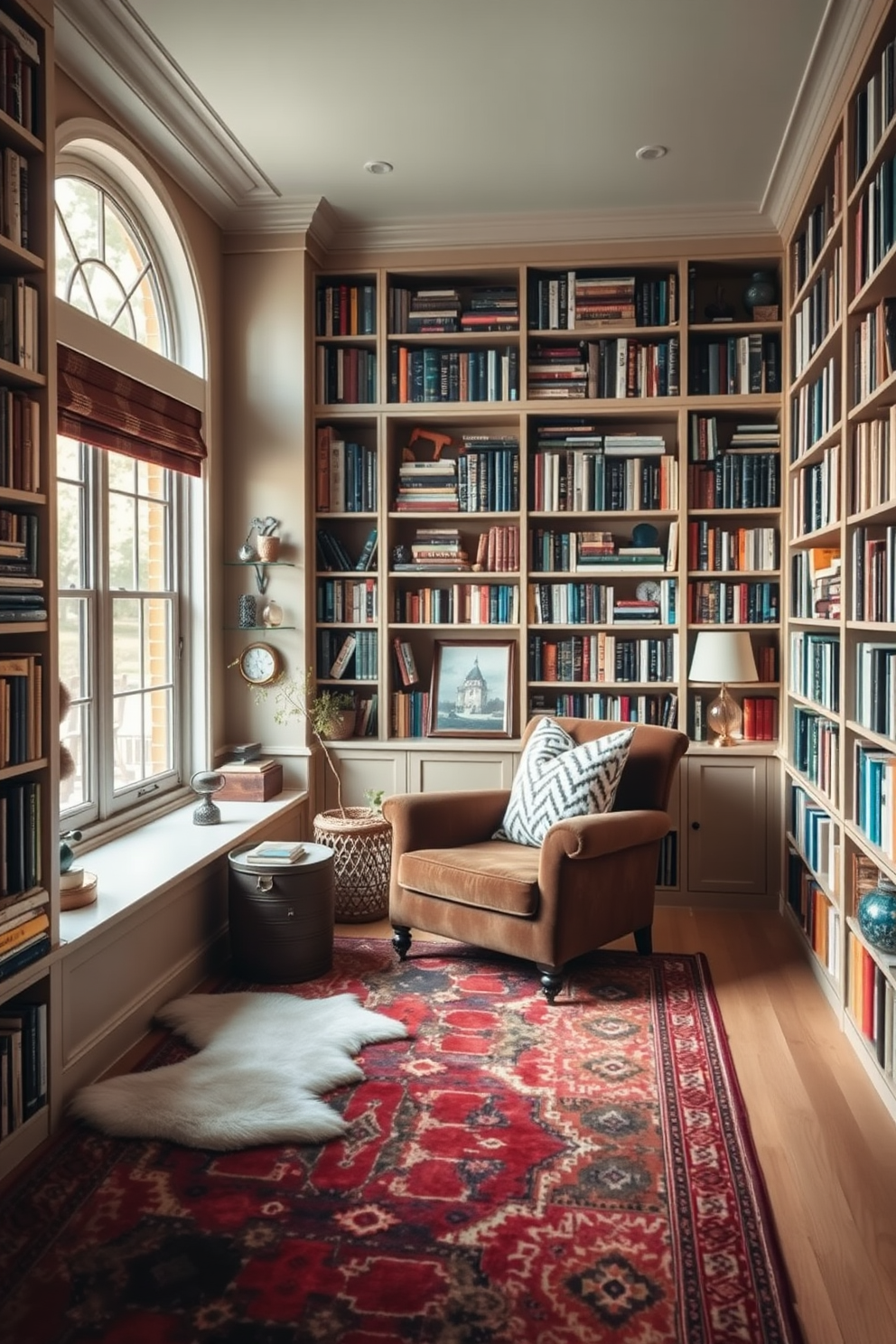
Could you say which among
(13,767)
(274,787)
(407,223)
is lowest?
(274,787)

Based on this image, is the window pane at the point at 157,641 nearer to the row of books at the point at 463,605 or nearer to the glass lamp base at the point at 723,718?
the row of books at the point at 463,605

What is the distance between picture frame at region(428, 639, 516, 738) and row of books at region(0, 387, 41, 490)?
263 cm

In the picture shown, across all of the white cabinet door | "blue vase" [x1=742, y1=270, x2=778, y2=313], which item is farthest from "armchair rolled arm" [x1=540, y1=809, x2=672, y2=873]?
"blue vase" [x1=742, y1=270, x2=778, y2=313]

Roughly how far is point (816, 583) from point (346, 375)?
2.35 metres

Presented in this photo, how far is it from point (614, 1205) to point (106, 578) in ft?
8.75

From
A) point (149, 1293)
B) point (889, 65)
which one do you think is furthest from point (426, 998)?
point (889, 65)

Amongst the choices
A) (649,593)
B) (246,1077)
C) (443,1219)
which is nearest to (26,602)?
(246,1077)

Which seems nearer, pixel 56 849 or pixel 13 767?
pixel 13 767

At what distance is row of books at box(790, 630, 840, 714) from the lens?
3.63 meters

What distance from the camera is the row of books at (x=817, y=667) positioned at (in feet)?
11.9

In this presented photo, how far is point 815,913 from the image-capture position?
3.93 metres

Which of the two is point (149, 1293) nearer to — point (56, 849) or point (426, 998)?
point (56, 849)

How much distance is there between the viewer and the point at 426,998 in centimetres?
364

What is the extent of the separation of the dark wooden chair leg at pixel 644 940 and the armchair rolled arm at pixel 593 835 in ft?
1.36
